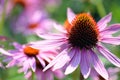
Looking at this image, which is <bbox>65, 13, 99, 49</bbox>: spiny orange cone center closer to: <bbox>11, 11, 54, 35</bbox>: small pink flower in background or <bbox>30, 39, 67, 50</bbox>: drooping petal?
<bbox>30, 39, 67, 50</bbox>: drooping petal

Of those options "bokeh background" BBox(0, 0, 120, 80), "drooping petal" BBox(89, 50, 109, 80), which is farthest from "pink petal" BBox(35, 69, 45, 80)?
"drooping petal" BBox(89, 50, 109, 80)

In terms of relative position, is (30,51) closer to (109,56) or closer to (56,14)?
(109,56)

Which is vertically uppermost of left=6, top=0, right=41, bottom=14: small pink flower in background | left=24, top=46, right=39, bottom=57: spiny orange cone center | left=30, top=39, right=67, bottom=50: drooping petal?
left=30, top=39, right=67, bottom=50: drooping petal

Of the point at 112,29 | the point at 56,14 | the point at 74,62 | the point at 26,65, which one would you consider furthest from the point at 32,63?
the point at 56,14

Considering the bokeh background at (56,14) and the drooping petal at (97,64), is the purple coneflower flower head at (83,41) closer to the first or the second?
the drooping petal at (97,64)

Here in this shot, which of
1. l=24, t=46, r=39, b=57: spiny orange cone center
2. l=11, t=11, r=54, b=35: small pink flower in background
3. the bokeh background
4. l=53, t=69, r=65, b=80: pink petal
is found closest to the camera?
l=24, t=46, r=39, b=57: spiny orange cone center

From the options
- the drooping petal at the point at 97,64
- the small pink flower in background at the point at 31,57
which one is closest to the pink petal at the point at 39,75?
the small pink flower in background at the point at 31,57

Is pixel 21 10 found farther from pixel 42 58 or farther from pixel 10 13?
pixel 42 58
